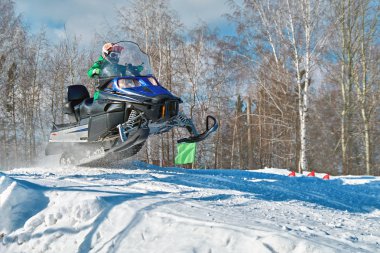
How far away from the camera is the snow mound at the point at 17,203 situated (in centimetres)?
289

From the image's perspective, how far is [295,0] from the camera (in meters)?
12.1

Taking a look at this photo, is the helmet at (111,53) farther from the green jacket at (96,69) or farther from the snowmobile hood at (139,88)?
the snowmobile hood at (139,88)

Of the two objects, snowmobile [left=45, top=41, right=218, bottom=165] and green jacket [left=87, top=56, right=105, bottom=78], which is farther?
green jacket [left=87, top=56, right=105, bottom=78]

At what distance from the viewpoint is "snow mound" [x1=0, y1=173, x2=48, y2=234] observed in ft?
9.50

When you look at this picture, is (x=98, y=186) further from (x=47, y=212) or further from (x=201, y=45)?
(x=201, y=45)

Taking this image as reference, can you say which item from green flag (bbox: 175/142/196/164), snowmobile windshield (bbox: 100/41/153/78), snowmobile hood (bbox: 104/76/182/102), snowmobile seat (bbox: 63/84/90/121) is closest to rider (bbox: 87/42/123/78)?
A: snowmobile windshield (bbox: 100/41/153/78)

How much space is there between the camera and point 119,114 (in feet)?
19.6

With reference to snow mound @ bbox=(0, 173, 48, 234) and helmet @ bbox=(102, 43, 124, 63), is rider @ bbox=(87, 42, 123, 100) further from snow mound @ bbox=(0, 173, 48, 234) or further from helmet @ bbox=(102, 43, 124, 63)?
snow mound @ bbox=(0, 173, 48, 234)

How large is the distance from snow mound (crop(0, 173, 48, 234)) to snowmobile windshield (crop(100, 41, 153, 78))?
3.03 metres

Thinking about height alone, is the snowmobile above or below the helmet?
below

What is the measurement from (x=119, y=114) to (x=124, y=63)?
0.86m

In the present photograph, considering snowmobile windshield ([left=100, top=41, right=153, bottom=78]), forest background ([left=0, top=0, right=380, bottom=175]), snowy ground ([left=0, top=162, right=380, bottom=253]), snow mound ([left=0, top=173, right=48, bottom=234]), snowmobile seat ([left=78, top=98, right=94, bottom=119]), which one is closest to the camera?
snowy ground ([left=0, top=162, right=380, bottom=253])

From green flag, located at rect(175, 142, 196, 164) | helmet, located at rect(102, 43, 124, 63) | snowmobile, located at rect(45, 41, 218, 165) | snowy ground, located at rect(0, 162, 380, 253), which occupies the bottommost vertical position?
snowy ground, located at rect(0, 162, 380, 253)

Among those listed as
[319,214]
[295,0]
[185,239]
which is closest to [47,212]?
[185,239]
